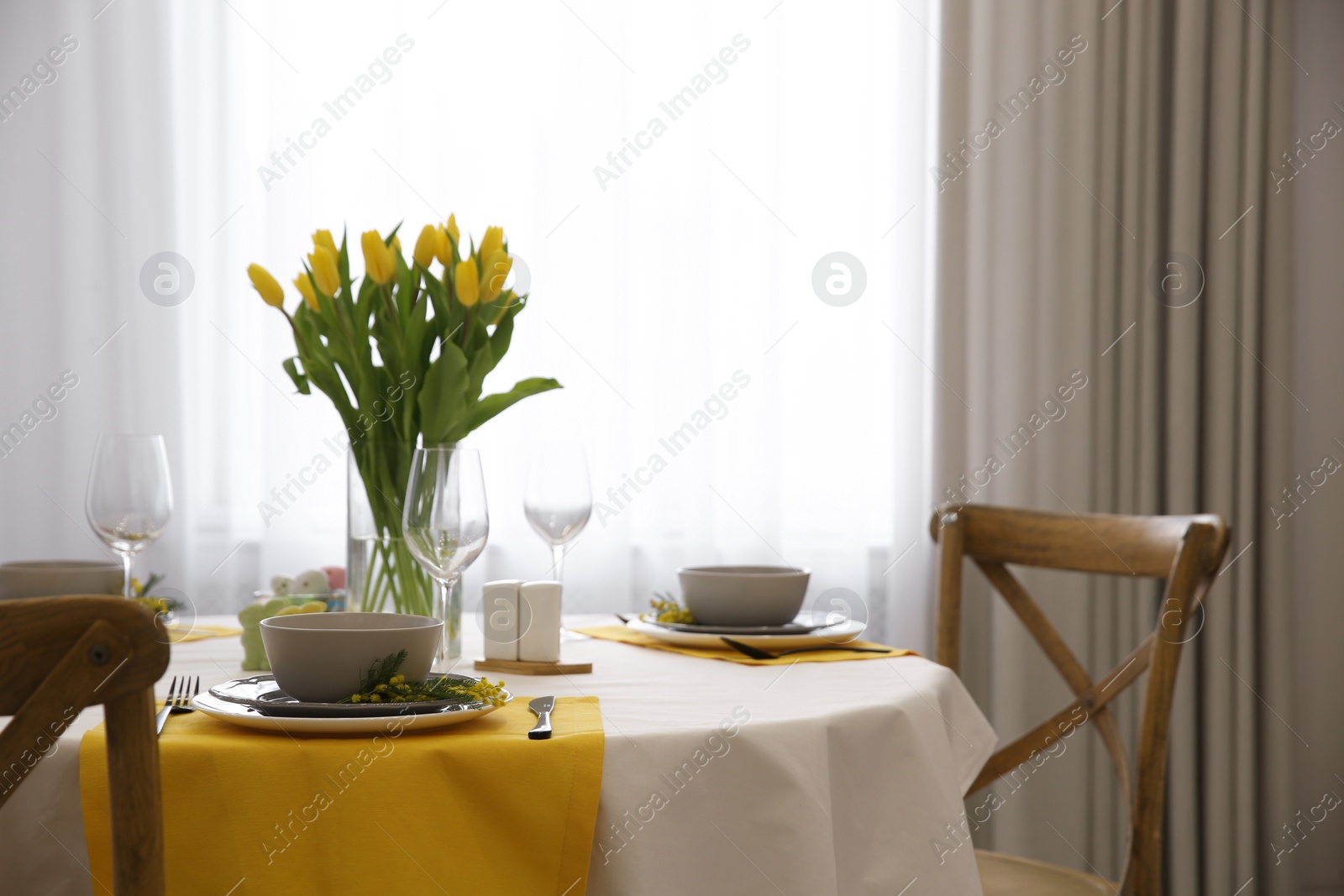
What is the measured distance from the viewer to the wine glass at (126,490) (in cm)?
116

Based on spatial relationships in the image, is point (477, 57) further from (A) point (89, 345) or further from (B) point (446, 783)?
(B) point (446, 783)

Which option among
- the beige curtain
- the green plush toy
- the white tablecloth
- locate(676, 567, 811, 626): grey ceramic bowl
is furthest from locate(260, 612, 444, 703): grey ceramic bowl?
the beige curtain

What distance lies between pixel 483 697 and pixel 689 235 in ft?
6.39

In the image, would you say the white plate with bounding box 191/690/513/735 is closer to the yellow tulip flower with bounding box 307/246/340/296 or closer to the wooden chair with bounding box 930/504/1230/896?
the yellow tulip flower with bounding box 307/246/340/296

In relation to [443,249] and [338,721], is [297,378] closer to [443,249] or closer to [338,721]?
[443,249]

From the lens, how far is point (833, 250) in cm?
267

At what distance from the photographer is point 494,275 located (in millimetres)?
1149

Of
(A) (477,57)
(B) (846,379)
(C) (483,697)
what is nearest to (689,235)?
(B) (846,379)

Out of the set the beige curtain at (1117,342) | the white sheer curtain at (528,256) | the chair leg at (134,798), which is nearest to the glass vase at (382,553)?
the chair leg at (134,798)

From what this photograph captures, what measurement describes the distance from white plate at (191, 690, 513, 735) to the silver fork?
0.03 meters

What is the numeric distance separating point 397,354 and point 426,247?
12 centimetres

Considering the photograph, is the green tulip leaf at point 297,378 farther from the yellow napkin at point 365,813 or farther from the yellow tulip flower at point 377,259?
the yellow napkin at point 365,813

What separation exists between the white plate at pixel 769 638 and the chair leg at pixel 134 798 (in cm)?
73

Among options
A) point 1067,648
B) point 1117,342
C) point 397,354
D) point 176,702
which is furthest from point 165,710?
point 1117,342
